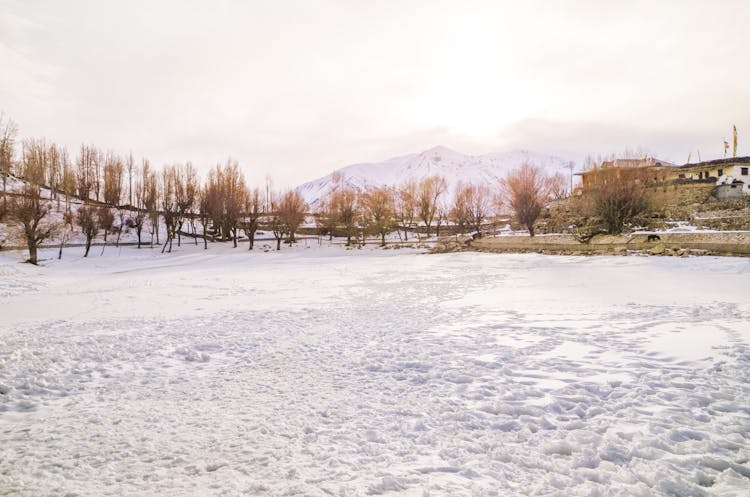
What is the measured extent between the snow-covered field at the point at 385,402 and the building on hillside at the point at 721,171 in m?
60.4

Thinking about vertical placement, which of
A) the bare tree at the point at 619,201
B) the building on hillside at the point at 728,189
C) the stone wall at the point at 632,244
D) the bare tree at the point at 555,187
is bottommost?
the stone wall at the point at 632,244

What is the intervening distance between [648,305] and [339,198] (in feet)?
178

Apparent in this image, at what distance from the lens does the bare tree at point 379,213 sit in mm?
55500

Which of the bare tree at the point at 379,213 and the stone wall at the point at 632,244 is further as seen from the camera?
the bare tree at the point at 379,213

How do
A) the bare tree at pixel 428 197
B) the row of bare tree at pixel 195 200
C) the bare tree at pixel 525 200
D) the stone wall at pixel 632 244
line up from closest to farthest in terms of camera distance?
the stone wall at pixel 632 244 → the bare tree at pixel 525 200 → the row of bare tree at pixel 195 200 → the bare tree at pixel 428 197

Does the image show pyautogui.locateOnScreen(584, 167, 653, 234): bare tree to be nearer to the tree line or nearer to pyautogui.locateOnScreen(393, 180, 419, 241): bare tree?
the tree line

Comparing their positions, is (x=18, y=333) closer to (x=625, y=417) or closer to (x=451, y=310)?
(x=451, y=310)

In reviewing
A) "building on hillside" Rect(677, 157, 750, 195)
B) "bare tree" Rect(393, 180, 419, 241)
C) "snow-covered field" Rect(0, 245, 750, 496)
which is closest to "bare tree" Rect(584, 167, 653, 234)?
"snow-covered field" Rect(0, 245, 750, 496)

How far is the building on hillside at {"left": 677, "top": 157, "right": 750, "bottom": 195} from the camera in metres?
53.8

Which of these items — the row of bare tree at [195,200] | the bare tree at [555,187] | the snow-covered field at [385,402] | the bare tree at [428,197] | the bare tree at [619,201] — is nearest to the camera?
the snow-covered field at [385,402]

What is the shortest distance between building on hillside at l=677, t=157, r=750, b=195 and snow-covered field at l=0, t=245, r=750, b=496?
60.4 m

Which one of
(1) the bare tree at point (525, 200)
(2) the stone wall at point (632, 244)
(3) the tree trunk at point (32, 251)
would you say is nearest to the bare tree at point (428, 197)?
(1) the bare tree at point (525, 200)

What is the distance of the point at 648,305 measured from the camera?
32.1 feet

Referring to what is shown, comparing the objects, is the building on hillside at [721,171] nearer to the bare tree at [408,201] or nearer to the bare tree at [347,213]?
the bare tree at [408,201]
